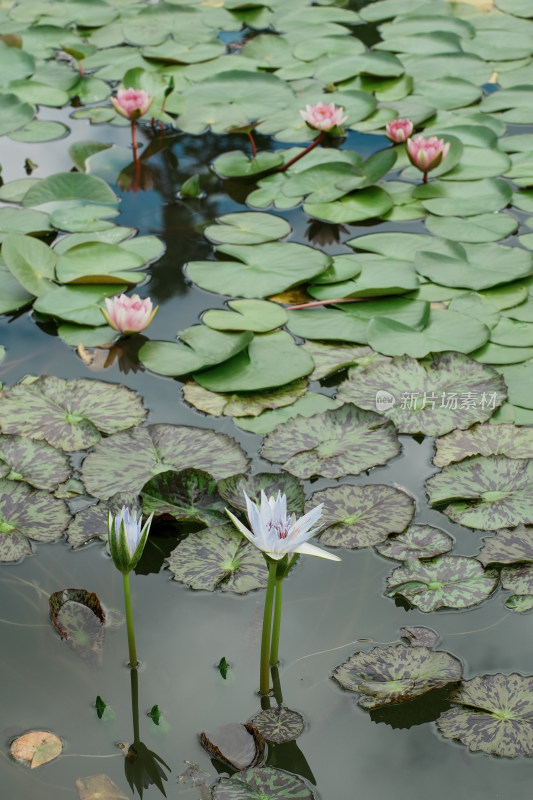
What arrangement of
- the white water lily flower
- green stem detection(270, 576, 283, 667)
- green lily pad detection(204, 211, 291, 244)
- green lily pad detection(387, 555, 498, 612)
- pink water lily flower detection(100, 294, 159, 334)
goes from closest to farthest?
the white water lily flower
green stem detection(270, 576, 283, 667)
green lily pad detection(387, 555, 498, 612)
pink water lily flower detection(100, 294, 159, 334)
green lily pad detection(204, 211, 291, 244)

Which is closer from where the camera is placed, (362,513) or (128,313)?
(362,513)

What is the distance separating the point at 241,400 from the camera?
7.85ft

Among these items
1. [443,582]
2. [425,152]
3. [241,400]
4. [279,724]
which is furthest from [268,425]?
[425,152]

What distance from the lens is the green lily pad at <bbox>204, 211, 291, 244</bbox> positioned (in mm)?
3021

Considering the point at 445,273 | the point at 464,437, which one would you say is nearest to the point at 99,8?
the point at 445,273

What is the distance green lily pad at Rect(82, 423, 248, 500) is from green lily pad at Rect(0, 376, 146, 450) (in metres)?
0.09

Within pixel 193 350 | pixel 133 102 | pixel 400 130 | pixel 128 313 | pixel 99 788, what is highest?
pixel 133 102

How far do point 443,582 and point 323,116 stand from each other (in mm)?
2227

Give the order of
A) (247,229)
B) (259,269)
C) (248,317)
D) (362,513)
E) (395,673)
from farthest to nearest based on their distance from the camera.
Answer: (247,229) < (259,269) < (248,317) < (362,513) < (395,673)

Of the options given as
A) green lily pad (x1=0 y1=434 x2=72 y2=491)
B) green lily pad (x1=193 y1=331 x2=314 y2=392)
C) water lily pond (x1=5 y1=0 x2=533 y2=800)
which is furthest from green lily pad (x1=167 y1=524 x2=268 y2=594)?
green lily pad (x1=193 y1=331 x2=314 y2=392)

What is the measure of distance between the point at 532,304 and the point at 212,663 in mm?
1614

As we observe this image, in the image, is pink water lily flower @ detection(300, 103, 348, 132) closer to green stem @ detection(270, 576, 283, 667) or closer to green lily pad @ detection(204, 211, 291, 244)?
green lily pad @ detection(204, 211, 291, 244)

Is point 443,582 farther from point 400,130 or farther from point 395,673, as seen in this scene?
point 400,130

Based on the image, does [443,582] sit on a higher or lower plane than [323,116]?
lower
